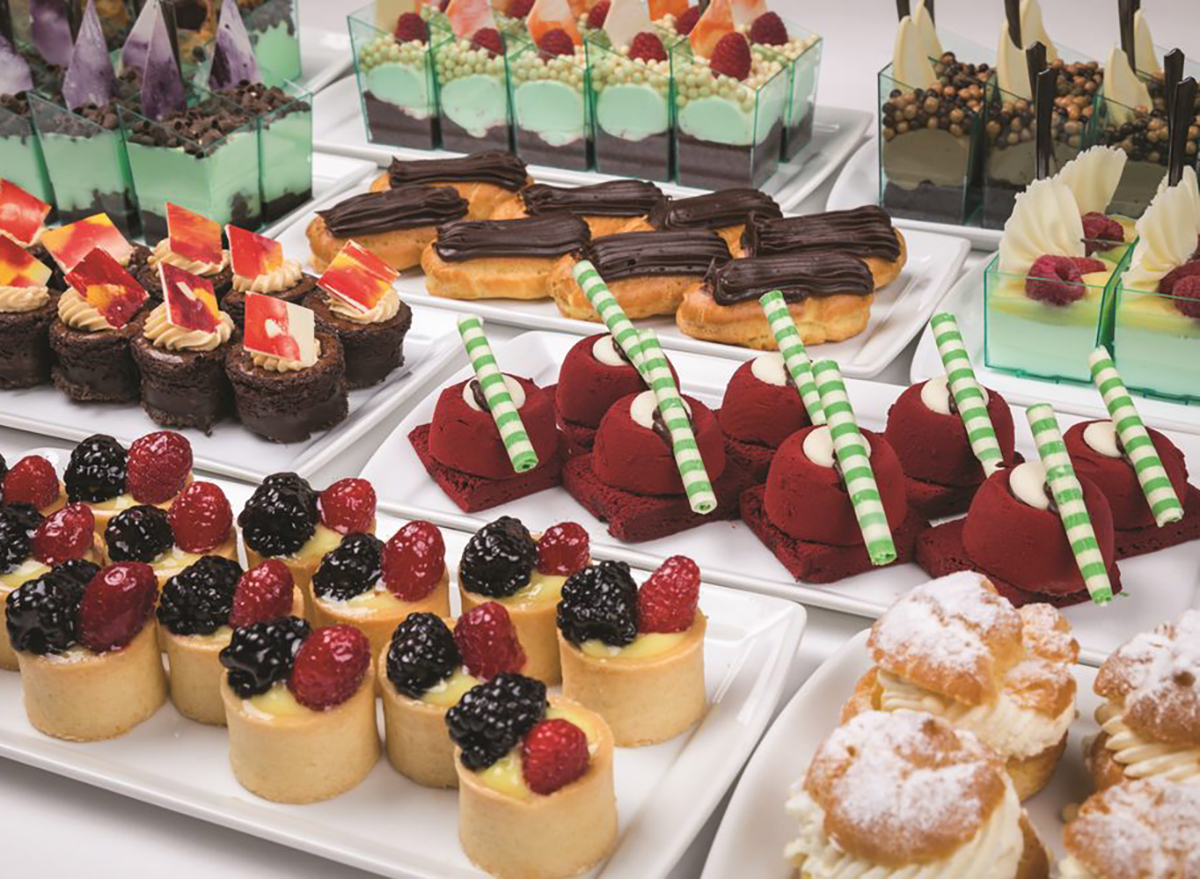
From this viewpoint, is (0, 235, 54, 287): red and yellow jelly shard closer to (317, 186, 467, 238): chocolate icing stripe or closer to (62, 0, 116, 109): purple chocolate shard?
(317, 186, 467, 238): chocolate icing stripe

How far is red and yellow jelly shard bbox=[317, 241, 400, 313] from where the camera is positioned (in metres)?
3.27

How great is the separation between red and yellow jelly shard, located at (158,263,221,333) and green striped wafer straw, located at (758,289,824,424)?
1.18 meters

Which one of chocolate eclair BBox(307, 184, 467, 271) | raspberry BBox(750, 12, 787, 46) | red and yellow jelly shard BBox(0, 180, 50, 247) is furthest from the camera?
raspberry BBox(750, 12, 787, 46)

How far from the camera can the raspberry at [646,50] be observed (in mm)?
4199

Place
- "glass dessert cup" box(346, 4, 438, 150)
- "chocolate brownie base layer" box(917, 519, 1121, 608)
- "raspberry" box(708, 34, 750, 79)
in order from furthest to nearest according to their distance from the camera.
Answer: "glass dessert cup" box(346, 4, 438, 150) → "raspberry" box(708, 34, 750, 79) → "chocolate brownie base layer" box(917, 519, 1121, 608)

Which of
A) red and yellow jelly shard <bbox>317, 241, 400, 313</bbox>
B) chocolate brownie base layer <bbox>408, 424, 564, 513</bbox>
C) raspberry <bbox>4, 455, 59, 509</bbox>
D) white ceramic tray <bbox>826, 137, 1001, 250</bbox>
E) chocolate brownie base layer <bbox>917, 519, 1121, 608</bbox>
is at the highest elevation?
raspberry <bbox>4, 455, 59, 509</bbox>

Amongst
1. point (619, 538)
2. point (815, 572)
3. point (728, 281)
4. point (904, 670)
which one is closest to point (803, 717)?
point (904, 670)

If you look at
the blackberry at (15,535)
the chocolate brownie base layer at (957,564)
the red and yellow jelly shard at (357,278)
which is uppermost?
the blackberry at (15,535)

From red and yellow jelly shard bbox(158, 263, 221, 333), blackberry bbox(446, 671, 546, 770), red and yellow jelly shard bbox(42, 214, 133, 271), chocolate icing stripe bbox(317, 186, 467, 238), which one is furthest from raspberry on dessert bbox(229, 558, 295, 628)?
chocolate icing stripe bbox(317, 186, 467, 238)

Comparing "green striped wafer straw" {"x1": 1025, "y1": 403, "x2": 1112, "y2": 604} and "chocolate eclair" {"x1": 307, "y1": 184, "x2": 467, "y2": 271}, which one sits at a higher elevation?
"green striped wafer straw" {"x1": 1025, "y1": 403, "x2": 1112, "y2": 604}

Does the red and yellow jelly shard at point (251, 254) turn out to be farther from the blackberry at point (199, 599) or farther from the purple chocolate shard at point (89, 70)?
the blackberry at point (199, 599)

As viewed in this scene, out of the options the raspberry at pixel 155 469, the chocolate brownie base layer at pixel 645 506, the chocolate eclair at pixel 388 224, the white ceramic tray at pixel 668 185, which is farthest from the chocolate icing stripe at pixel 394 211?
the raspberry at pixel 155 469

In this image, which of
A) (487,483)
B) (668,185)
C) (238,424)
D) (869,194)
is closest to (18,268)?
(238,424)

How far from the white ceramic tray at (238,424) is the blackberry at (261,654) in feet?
3.00
